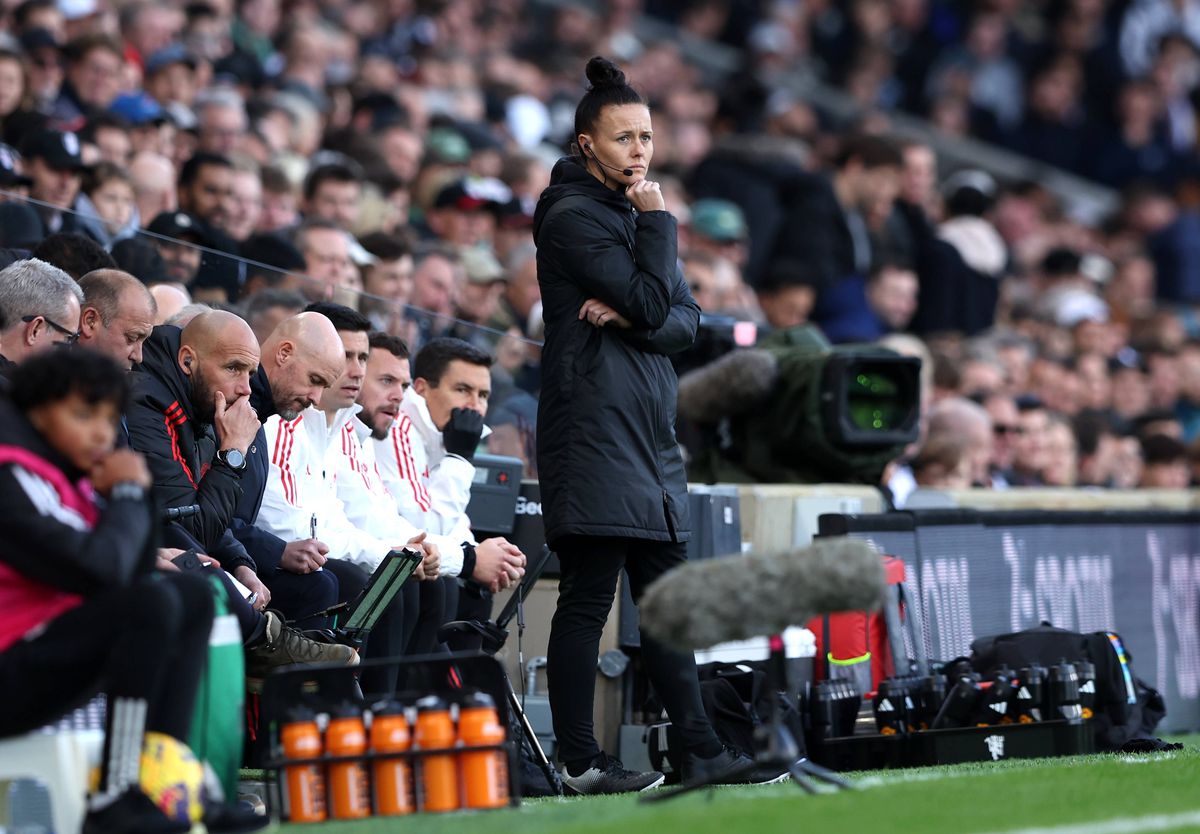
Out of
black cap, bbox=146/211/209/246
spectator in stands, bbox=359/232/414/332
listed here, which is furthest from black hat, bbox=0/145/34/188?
spectator in stands, bbox=359/232/414/332

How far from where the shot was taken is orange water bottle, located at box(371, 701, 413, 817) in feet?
20.3

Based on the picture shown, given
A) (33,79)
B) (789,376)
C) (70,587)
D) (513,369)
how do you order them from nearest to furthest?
(70,587), (513,369), (789,376), (33,79)

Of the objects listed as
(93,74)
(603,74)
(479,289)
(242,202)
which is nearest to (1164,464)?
(479,289)

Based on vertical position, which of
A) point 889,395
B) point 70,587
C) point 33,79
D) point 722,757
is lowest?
point 722,757

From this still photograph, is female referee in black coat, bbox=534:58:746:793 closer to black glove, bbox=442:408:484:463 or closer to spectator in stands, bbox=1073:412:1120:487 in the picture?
black glove, bbox=442:408:484:463

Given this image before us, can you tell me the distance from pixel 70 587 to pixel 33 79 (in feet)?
21.0

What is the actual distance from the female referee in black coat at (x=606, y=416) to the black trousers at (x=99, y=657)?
1738mm

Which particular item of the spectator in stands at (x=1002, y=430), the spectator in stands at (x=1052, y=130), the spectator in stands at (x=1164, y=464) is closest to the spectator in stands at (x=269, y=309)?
the spectator in stands at (x=1002, y=430)

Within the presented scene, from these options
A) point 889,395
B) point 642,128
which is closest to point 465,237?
point 889,395

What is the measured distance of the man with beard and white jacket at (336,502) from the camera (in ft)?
25.0

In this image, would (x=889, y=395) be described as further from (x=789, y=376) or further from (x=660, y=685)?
(x=660, y=685)

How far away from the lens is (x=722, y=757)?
7039 millimetres

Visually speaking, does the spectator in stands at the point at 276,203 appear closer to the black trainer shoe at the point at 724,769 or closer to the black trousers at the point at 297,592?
the black trousers at the point at 297,592

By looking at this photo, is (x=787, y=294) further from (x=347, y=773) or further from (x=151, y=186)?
(x=347, y=773)
